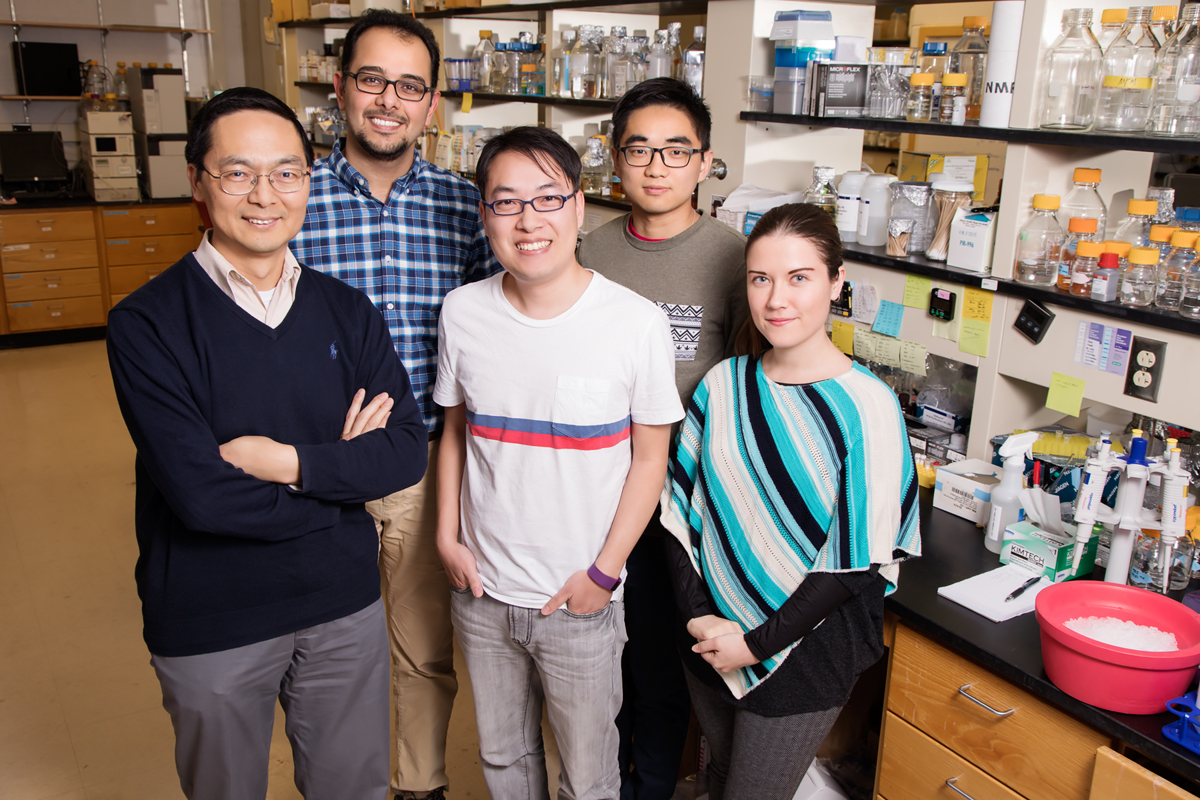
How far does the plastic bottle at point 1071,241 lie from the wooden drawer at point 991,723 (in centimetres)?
79

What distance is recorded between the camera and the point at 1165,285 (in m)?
1.72

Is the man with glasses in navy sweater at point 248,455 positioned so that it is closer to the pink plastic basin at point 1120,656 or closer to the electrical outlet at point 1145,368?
the pink plastic basin at point 1120,656

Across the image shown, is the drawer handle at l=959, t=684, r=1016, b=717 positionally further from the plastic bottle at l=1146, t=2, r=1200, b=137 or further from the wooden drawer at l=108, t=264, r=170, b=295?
the wooden drawer at l=108, t=264, r=170, b=295

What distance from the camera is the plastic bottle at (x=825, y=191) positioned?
2326 mm

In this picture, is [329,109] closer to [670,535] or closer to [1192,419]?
[670,535]

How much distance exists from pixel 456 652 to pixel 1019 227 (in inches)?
85.2

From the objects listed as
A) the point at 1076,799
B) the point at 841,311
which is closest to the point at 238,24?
the point at 841,311

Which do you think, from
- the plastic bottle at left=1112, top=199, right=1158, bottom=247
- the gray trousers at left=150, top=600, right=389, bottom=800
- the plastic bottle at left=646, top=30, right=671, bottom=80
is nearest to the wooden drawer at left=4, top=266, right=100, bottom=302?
the plastic bottle at left=646, top=30, right=671, bottom=80

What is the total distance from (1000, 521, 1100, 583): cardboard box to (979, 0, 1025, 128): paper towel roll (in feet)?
2.80

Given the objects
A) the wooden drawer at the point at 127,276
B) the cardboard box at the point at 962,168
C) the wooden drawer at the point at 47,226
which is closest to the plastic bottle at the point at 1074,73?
the cardboard box at the point at 962,168

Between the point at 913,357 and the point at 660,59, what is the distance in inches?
53.1

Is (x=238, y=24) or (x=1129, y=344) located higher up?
(x=238, y=24)

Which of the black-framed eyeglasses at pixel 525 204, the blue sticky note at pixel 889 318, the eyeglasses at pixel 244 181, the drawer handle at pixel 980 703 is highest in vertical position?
the eyeglasses at pixel 244 181

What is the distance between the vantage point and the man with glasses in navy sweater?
1.32 metres
